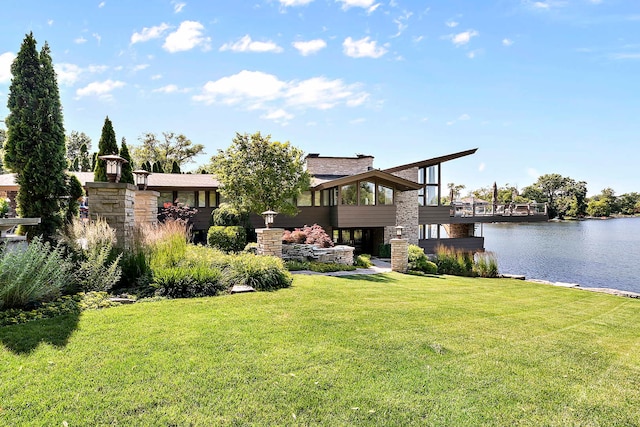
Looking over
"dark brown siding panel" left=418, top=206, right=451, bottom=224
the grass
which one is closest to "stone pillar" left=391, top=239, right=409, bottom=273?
the grass

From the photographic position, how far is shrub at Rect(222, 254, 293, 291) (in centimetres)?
670

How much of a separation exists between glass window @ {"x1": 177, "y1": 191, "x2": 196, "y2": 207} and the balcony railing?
14742 mm

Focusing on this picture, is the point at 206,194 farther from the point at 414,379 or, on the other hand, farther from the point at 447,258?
the point at 414,379

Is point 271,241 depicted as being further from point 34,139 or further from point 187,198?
point 187,198

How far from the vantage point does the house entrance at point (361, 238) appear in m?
19.1

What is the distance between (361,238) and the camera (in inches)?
780

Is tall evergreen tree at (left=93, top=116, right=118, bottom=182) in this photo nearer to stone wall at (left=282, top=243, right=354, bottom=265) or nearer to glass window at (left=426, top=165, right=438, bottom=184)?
stone wall at (left=282, top=243, right=354, bottom=265)

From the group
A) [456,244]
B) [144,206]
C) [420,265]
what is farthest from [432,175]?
[144,206]

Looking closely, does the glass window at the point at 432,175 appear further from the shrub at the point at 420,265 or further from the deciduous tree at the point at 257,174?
the deciduous tree at the point at 257,174

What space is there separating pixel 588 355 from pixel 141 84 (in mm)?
17014

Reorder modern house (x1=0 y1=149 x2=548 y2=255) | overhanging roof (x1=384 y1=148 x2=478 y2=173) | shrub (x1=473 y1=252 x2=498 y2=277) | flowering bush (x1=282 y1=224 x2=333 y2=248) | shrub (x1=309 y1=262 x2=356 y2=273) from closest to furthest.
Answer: shrub (x1=309 y1=262 x2=356 y2=273) → flowering bush (x1=282 y1=224 x2=333 y2=248) → shrub (x1=473 y1=252 x2=498 y2=277) → modern house (x1=0 y1=149 x2=548 y2=255) → overhanging roof (x1=384 y1=148 x2=478 y2=173)

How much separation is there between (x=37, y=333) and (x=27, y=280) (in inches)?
52.7

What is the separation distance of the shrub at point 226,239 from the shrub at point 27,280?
22.4ft

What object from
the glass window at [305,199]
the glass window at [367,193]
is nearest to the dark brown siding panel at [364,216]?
the glass window at [367,193]
